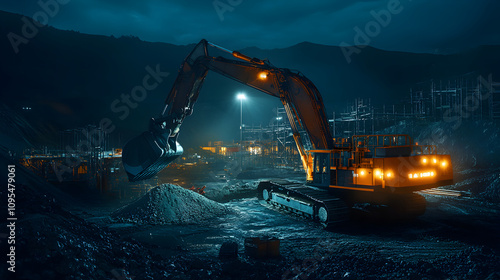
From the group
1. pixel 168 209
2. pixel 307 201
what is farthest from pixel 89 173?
pixel 307 201

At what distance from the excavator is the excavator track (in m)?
0.03

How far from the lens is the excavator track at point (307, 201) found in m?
10.1

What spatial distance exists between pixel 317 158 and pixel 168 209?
5.76 meters

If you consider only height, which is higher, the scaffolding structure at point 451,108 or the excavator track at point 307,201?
the scaffolding structure at point 451,108

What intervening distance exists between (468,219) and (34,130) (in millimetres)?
51751

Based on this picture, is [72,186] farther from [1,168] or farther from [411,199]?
[411,199]

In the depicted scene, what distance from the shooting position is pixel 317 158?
11172 millimetres

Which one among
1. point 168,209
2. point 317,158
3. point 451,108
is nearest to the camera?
point 317,158

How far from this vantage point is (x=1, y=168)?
988 cm

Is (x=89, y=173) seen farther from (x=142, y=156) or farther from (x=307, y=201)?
(x=307, y=201)

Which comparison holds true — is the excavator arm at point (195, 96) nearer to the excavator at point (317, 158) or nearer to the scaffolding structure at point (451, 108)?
the excavator at point (317, 158)

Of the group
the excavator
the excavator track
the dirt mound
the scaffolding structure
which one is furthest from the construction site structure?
the scaffolding structure

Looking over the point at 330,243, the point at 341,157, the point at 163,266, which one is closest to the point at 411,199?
the point at 341,157

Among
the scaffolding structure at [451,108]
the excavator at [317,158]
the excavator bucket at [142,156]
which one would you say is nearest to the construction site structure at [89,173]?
the excavator bucket at [142,156]
